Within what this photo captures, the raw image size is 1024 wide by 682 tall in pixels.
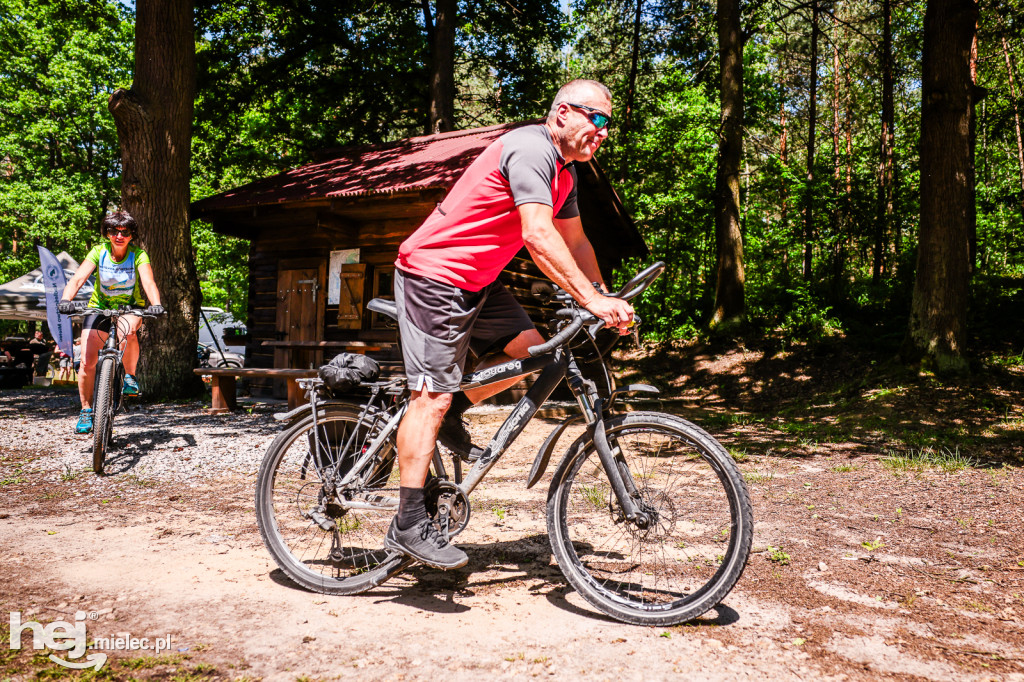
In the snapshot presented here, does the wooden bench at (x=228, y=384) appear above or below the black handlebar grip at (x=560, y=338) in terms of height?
below

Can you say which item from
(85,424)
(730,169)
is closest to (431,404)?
(85,424)

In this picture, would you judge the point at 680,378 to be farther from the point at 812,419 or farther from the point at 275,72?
the point at 275,72

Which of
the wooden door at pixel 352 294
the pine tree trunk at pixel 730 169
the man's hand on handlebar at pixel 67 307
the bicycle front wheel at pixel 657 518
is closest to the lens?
the bicycle front wheel at pixel 657 518

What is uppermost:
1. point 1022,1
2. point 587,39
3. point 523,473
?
point 587,39

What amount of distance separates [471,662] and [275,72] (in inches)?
694

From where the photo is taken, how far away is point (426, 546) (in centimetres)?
251

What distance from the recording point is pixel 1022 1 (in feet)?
36.2

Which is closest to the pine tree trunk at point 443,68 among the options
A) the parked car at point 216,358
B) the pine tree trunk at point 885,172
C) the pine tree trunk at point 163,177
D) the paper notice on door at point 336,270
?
the paper notice on door at point 336,270

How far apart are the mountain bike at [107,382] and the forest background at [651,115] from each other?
11.3 meters

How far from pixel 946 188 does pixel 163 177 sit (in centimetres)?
1112

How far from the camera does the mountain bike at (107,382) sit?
4.78 metres

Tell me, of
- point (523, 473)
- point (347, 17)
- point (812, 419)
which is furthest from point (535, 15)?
point (523, 473)

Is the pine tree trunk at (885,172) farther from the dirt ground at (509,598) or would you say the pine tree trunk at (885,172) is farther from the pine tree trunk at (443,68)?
→ the dirt ground at (509,598)

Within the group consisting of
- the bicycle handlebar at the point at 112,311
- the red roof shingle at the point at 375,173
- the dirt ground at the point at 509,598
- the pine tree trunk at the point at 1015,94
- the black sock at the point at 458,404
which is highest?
the pine tree trunk at the point at 1015,94
